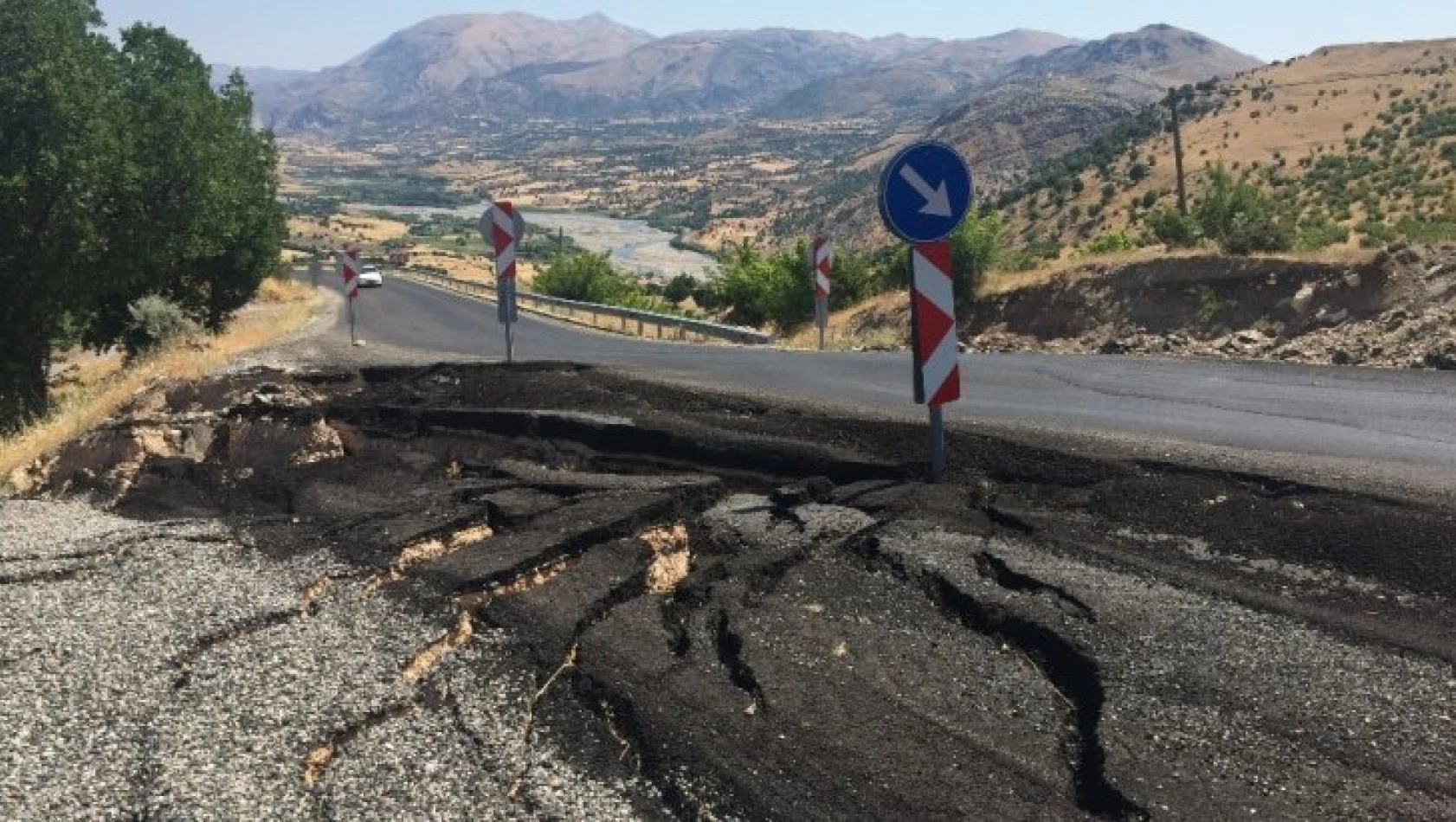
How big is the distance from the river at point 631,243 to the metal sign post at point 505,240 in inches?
2418

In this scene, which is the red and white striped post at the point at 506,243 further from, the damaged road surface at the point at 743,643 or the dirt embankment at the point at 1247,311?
the dirt embankment at the point at 1247,311

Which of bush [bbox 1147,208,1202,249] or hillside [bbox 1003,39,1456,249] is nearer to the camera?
bush [bbox 1147,208,1202,249]

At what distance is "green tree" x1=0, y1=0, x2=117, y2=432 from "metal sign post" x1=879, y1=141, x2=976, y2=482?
1651cm

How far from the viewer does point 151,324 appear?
27.9 meters

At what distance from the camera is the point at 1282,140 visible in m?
71.8

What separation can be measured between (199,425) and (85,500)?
5.49ft

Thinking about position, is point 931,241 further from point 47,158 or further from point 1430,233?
point 47,158

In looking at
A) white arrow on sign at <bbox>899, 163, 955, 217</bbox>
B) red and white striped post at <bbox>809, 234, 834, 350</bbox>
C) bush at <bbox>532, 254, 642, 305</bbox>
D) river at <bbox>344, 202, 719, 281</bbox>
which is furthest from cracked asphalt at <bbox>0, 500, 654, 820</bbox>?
river at <bbox>344, 202, 719, 281</bbox>

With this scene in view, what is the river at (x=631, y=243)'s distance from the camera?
341 feet

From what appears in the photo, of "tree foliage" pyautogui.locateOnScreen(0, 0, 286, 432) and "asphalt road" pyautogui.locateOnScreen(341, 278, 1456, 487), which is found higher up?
"tree foliage" pyautogui.locateOnScreen(0, 0, 286, 432)

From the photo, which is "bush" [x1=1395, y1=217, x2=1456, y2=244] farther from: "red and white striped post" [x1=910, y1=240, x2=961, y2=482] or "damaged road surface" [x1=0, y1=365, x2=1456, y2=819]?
"red and white striped post" [x1=910, y1=240, x2=961, y2=482]

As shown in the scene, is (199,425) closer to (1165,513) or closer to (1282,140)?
(1165,513)

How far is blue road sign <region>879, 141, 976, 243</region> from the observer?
7.10 m

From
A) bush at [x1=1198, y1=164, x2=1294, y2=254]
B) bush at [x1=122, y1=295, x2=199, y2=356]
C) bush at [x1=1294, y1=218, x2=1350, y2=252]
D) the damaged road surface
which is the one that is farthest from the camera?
bush at [x1=122, y1=295, x2=199, y2=356]
